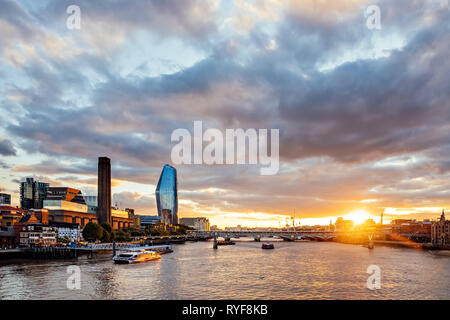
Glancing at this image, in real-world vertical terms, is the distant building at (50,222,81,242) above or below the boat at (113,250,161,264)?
below

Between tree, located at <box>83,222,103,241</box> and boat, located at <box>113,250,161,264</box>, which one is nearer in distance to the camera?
boat, located at <box>113,250,161,264</box>

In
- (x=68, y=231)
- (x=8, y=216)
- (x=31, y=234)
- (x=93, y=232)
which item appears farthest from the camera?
(x=68, y=231)

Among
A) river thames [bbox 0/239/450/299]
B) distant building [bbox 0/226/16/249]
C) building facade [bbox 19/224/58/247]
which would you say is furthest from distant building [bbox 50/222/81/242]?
river thames [bbox 0/239/450/299]

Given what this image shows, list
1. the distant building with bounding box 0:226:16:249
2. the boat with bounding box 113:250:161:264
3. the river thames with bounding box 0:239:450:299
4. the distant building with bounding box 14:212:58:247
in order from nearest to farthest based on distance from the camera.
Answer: the river thames with bounding box 0:239:450:299
the boat with bounding box 113:250:161:264
the distant building with bounding box 0:226:16:249
the distant building with bounding box 14:212:58:247

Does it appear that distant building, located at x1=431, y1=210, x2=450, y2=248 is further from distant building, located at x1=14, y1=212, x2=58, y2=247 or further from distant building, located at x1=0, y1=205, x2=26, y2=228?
distant building, located at x1=0, y1=205, x2=26, y2=228

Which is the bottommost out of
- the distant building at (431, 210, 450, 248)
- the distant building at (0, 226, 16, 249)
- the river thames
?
the distant building at (431, 210, 450, 248)

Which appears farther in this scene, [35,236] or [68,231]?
[68,231]

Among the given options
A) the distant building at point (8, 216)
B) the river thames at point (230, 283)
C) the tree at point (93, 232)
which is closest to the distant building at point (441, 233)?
the river thames at point (230, 283)

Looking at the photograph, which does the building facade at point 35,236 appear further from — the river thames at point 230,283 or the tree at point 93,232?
the river thames at point 230,283

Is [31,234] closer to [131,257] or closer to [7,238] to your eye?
[7,238]

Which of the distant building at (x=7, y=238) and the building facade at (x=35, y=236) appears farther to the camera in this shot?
the building facade at (x=35, y=236)

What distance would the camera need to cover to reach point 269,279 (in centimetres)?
5791

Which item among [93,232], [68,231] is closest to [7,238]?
[93,232]
